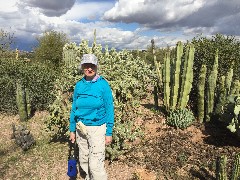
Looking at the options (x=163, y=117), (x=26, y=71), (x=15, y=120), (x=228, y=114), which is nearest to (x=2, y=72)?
(x=26, y=71)

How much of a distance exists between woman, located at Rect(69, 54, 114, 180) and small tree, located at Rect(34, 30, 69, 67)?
68.7ft

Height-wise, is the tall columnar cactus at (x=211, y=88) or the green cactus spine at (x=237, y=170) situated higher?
the tall columnar cactus at (x=211, y=88)

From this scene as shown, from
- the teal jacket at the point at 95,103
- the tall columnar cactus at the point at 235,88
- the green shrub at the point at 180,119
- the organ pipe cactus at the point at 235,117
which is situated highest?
the teal jacket at the point at 95,103

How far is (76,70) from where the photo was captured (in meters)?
7.28

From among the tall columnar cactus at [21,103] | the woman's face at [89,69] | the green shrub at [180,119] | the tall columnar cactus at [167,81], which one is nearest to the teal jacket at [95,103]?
the woman's face at [89,69]

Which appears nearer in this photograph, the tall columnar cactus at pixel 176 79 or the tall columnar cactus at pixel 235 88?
the tall columnar cactus at pixel 235 88

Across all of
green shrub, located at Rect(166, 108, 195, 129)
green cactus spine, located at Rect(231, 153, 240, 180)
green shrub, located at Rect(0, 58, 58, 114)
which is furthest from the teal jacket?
green shrub, located at Rect(0, 58, 58, 114)

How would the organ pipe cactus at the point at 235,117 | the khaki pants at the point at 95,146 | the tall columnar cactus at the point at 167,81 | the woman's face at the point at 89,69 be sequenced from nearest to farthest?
the woman's face at the point at 89,69 < the khaki pants at the point at 95,146 < the organ pipe cactus at the point at 235,117 < the tall columnar cactus at the point at 167,81

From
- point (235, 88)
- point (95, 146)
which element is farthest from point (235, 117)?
point (95, 146)

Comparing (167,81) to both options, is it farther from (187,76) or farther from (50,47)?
(50,47)

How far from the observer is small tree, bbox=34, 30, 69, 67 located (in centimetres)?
2530

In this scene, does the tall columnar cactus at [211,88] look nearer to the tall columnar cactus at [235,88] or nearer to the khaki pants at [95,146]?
the tall columnar cactus at [235,88]

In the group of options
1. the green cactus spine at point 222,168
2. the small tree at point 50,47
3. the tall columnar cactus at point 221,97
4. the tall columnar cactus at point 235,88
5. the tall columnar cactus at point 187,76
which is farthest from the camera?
the small tree at point 50,47

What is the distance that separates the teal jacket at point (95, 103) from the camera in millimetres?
4402
